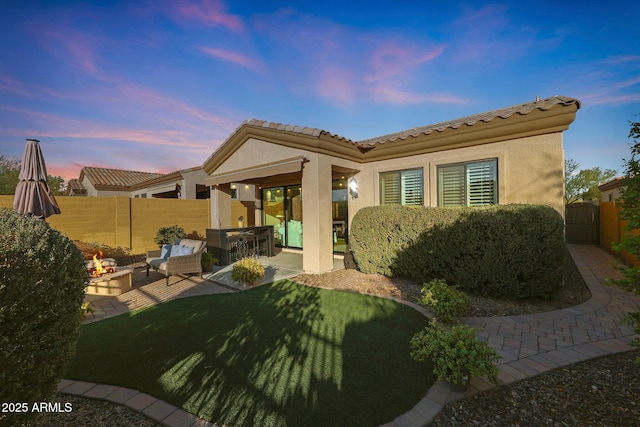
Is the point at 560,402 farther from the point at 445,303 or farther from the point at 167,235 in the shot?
the point at 167,235

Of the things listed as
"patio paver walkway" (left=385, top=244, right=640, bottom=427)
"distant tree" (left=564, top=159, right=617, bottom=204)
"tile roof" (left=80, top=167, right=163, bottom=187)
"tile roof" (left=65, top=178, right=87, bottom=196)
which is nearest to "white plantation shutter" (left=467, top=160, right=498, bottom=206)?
"patio paver walkway" (left=385, top=244, right=640, bottom=427)

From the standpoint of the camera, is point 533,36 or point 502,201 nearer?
point 502,201

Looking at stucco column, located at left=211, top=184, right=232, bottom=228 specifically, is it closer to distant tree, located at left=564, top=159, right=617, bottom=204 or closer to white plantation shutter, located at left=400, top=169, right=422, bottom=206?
white plantation shutter, located at left=400, top=169, right=422, bottom=206

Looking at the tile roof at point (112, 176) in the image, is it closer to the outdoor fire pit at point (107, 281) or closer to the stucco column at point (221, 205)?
the stucco column at point (221, 205)

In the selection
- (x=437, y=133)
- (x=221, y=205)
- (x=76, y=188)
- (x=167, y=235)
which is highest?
(x=76, y=188)

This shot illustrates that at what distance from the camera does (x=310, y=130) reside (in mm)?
8438

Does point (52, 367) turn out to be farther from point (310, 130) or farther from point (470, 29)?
point (470, 29)

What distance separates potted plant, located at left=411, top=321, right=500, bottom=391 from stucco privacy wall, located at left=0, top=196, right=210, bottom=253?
14654mm

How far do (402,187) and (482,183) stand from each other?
8.59ft

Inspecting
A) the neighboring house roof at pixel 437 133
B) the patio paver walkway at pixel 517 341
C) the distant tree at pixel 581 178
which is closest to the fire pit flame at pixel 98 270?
the patio paver walkway at pixel 517 341

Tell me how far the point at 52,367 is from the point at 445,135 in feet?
32.2

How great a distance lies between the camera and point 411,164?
30.9 ft

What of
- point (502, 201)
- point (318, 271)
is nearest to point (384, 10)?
point (502, 201)

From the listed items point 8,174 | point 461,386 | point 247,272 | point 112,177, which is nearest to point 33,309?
point 461,386
